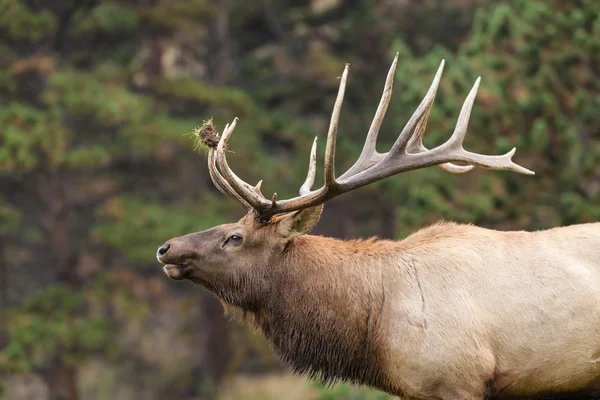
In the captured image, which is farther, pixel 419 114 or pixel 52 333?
pixel 52 333

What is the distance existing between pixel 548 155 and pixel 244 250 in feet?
23.7

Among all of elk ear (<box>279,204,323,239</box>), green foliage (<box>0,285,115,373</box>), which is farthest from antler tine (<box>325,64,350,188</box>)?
green foliage (<box>0,285,115,373</box>)

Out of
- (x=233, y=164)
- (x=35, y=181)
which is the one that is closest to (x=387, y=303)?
(x=233, y=164)

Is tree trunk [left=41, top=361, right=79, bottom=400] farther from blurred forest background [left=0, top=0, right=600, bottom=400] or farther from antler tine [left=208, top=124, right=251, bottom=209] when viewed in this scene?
antler tine [left=208, top=124, right=251, bottom=209]

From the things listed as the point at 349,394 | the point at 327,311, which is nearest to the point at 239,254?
the point at 327,311

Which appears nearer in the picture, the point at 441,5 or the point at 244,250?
the point at 244,250

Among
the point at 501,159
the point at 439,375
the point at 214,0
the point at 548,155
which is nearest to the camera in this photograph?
the point at 439,375

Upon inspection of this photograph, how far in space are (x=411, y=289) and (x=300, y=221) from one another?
32.7 inches

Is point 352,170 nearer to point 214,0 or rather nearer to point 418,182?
point 418,182

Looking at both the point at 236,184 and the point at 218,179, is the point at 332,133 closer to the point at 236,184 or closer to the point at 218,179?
the point at 236,184

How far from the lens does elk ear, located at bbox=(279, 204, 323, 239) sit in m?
5.95

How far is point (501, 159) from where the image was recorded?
5.80 m

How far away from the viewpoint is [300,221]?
600 centimetres

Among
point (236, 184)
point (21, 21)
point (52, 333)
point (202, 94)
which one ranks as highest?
point (21, 21)
